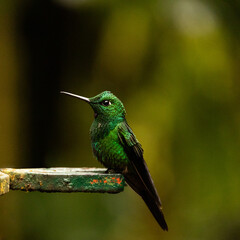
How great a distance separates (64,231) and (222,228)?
144 centimetres

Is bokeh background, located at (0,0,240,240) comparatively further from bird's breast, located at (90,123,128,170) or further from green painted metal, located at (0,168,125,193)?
green painted metal, located at (0,168,125,193)

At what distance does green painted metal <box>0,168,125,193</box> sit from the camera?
219cm

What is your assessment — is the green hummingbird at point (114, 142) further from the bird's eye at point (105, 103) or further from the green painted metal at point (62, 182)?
the green painted metal at point (62, 182)

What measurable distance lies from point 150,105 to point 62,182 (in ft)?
A: 10.0

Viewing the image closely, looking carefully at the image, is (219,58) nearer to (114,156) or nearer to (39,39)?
(39,39)

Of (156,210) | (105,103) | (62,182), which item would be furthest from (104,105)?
(62,182)

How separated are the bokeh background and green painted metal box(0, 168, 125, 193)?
2.77 m

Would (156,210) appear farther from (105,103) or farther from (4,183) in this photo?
(4,183)

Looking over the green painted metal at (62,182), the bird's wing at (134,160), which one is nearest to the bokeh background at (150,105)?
the bird's wing at (134,160)

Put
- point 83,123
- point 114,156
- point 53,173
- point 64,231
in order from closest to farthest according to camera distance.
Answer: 1. point 53,173
2. point 114,156
3. point 64,231
4. point 83,123

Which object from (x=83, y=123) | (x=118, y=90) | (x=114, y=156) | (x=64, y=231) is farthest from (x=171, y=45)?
(x=114, y=156)

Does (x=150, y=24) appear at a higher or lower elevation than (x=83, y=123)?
higher

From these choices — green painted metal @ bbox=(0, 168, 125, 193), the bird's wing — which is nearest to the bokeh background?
the bird's wing

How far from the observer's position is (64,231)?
505 cm
